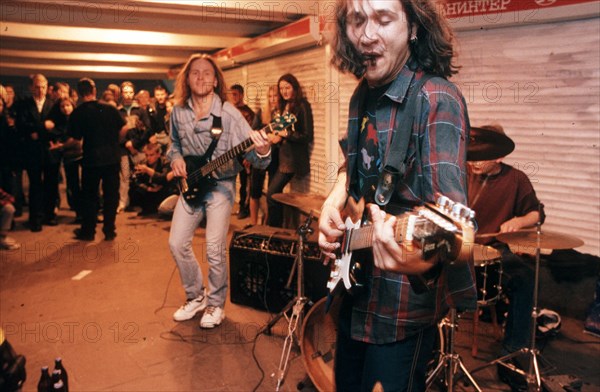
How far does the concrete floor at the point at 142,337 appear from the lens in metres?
3.29

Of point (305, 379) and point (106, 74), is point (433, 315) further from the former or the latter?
point (106, 74)

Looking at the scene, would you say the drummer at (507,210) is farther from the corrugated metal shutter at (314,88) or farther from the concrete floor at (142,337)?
the corrugated metal shutter at (314,88)

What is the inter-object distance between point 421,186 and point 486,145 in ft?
6.41

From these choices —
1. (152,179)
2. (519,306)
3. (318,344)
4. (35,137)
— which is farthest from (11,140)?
(519,306)

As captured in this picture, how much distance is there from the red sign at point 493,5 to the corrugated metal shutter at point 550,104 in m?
0.22

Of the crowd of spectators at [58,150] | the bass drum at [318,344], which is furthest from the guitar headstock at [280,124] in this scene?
the crowd of spectators at [58,150]

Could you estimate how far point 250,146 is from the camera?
3.72 m

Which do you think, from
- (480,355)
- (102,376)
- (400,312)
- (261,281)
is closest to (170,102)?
(261,281)

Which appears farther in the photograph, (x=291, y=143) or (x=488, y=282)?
(x=291, y=143)

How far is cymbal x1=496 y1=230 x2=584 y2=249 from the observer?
10.0 feet

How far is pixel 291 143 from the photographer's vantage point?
6309mm

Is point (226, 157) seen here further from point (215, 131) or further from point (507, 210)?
point (507, 210)

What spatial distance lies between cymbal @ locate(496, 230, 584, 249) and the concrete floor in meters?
1.03

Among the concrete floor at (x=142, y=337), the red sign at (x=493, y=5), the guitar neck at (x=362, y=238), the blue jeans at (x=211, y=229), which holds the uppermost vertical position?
the red sign at (x=493, y=5)
